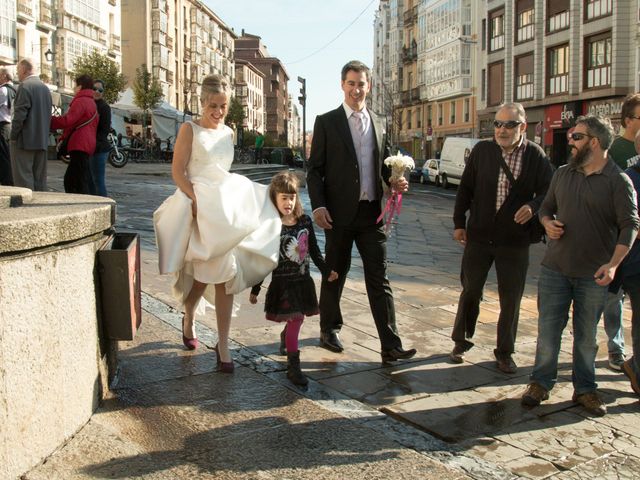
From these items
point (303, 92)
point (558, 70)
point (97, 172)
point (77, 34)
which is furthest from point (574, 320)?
point (77, 34)

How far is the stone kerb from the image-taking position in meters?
3.03

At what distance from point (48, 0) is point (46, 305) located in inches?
2003

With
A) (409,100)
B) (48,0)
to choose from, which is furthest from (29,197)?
(409,100)

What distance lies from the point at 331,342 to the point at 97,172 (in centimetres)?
585

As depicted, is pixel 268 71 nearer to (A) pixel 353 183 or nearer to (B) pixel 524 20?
(B) pixel 524 20

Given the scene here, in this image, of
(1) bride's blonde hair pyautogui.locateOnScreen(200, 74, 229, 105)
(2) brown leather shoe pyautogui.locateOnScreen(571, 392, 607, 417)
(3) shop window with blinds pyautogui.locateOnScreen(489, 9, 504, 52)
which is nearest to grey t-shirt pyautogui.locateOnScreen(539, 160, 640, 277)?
(2) brown leather shoe pyautogui.locateOnScreen(571, 392, 607, 417)

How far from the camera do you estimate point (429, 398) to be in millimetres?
4449

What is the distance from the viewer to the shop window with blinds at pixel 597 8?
3422 centimetres

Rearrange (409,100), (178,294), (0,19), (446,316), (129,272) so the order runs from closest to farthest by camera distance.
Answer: (129,272), (178,294), (446,316), (0,19), (409,100)

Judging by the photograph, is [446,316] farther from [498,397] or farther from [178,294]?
[178,294]

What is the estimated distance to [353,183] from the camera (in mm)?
5191

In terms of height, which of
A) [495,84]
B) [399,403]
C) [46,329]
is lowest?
[399,403]

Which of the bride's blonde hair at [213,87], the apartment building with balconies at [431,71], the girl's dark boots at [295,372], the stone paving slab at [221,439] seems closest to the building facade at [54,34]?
the apartment building with balconies at [431,71]

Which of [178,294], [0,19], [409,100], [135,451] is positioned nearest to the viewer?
[135,451]
